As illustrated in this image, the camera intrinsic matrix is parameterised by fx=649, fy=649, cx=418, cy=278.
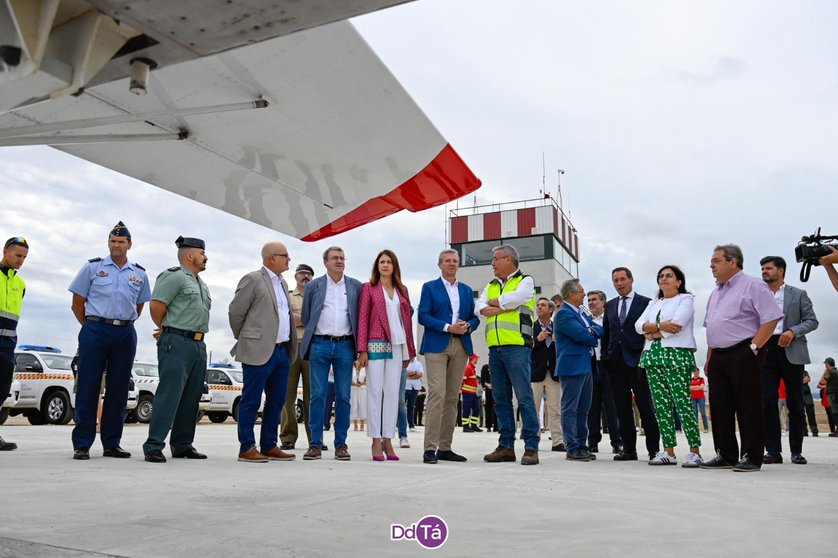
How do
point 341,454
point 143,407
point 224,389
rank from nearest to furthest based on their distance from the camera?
point 341,454, point 143,407, point 224,389

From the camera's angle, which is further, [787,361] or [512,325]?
[787,361]

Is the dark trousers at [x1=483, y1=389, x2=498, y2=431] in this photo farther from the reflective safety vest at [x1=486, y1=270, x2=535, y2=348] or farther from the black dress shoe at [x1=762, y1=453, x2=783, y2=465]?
the reflective safety vest at [x1=486, y1=270, x2=535, y2=348]

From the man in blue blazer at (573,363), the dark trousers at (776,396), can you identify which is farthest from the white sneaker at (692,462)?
the dark trousers at (776,396)

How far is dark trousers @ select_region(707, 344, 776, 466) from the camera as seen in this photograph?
509 cm

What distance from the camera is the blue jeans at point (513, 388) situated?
5.71 metres

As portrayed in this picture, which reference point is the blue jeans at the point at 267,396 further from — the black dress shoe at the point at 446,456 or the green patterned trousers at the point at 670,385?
the green patterned trousers at the point at 670,385

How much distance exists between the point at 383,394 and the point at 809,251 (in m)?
3.77

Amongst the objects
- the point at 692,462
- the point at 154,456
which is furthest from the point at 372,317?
the point at 692,462

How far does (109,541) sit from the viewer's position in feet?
7.25

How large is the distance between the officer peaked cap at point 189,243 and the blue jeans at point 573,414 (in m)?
3.78

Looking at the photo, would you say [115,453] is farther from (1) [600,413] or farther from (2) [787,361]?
(2) [787,361]

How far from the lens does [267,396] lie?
5867 mm

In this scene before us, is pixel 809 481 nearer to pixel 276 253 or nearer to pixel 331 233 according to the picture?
pixel 331 233

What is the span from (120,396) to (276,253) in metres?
1.82
